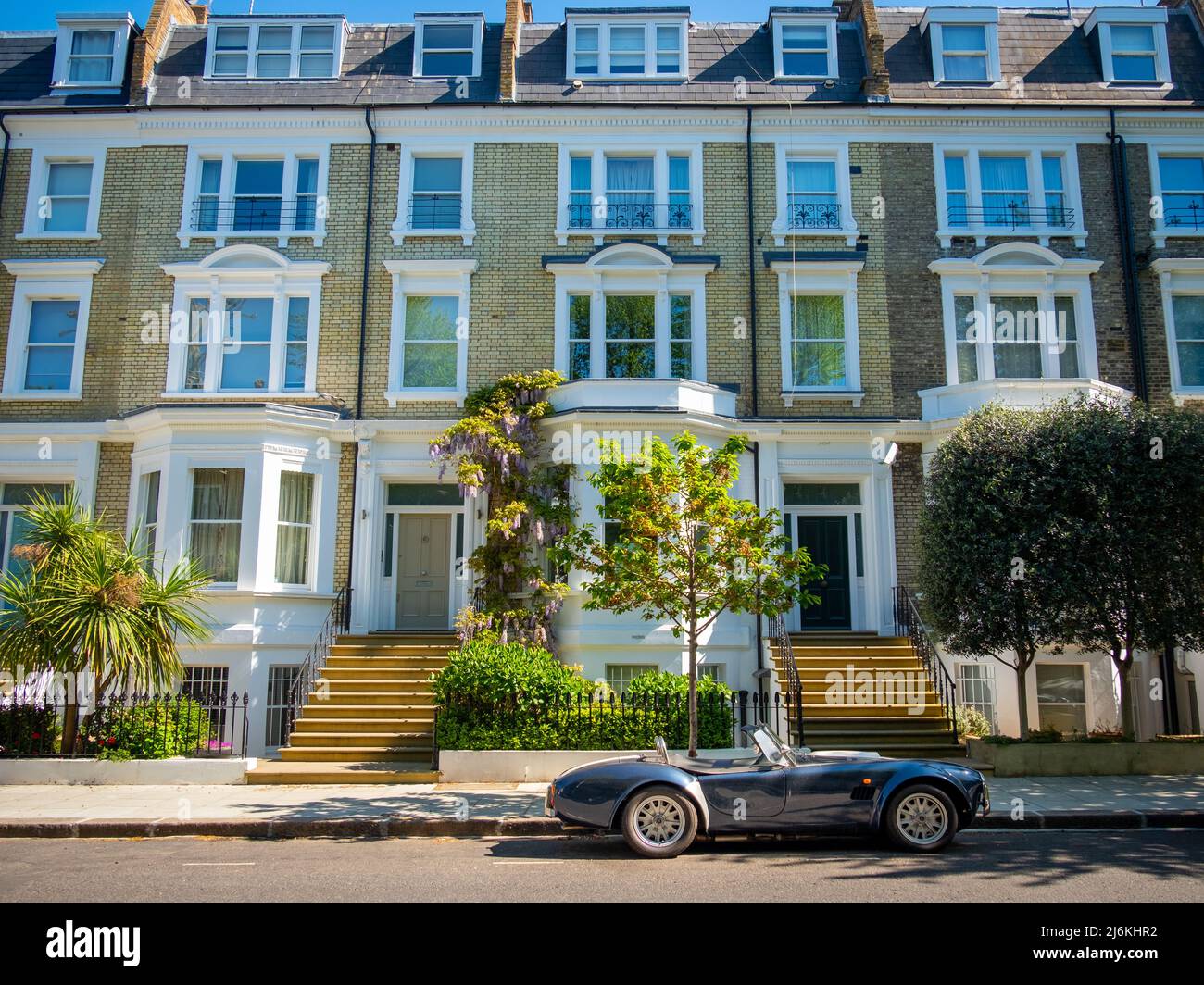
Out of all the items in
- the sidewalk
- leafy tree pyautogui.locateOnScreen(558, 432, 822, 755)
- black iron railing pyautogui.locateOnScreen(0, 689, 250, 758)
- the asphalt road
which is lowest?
the asphalt road

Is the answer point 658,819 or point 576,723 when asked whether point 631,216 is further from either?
point 658,819

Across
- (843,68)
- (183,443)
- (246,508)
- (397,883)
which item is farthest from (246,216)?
(397,883)

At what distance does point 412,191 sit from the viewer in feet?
62.0

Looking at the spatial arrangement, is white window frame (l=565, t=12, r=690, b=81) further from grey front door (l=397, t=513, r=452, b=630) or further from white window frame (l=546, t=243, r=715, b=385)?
grey front door (l=397, t=513, r=452, b=630)

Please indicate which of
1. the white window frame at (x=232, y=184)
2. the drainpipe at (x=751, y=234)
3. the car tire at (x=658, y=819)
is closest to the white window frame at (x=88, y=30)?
A: the white window frame at (x=232, y=184)

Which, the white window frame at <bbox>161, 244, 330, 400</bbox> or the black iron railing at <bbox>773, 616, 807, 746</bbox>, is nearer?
the black iron railing at <bbox>773, 616, 807, 746</bbox>

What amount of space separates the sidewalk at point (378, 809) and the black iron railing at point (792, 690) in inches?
105

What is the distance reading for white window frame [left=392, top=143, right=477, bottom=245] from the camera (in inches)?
727

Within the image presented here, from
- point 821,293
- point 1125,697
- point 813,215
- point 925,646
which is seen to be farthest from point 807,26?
point 1125,697

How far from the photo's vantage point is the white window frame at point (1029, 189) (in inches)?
728

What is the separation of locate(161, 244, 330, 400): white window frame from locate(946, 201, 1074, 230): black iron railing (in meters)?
12.2

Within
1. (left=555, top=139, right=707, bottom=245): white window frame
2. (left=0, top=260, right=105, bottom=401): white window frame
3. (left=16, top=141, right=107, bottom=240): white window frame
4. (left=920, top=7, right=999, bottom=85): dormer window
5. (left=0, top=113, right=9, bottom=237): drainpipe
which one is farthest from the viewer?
(left=920, top=7, right=999, bottom=85): dormer window

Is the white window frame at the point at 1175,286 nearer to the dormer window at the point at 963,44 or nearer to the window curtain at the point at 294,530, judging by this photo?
the dormer window at the point at 963,44

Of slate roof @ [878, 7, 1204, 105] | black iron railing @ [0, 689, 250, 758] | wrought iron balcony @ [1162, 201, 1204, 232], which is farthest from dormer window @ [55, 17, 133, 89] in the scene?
wrought iron balcony @ [1162, 201, 1204, 232]
